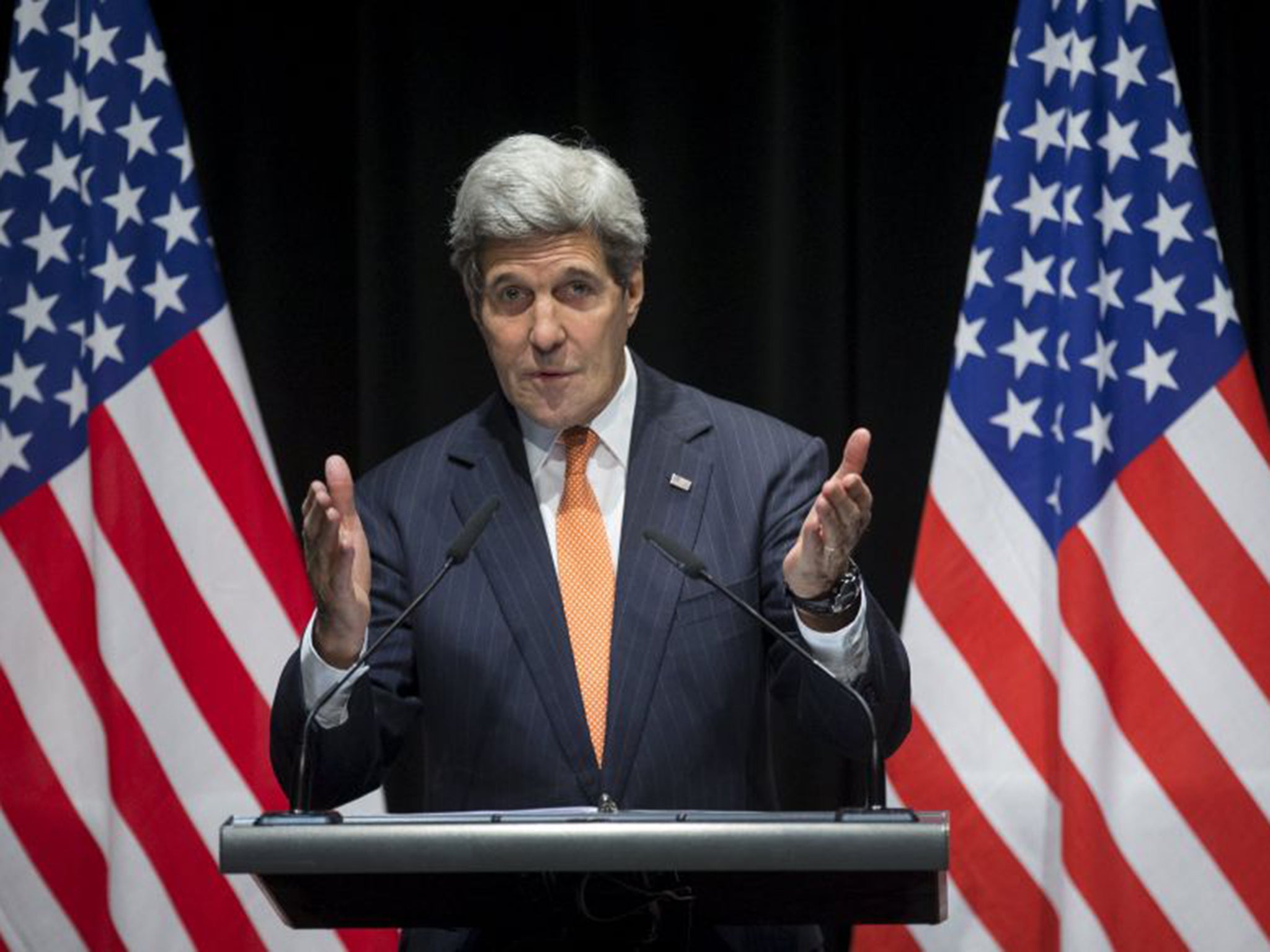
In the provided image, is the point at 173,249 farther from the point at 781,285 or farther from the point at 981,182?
the point at 981,182

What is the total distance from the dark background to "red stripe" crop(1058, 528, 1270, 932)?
46cm

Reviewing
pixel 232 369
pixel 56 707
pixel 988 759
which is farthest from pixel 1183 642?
pixel 56 707

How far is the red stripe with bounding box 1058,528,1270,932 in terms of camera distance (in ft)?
11.1

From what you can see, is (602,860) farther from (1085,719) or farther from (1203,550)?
(1203,550)

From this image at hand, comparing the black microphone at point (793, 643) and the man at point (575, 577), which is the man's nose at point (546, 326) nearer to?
the man at point (575, 577)

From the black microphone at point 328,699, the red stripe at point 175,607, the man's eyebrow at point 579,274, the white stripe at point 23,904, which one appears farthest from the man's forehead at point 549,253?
the white stripe at point 23,904

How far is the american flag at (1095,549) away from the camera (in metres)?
3.40

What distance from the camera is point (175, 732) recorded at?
356 cm

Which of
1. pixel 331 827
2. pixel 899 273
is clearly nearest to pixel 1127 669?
pixel 899 273

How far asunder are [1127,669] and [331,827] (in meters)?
2.14

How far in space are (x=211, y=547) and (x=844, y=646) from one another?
188cm

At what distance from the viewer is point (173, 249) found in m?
3.65

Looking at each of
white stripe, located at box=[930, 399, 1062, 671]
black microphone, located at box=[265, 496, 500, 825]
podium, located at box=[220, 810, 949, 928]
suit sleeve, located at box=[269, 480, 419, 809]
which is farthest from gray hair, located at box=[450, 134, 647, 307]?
white stripe, located at box=[930, 399, 1062, 671]

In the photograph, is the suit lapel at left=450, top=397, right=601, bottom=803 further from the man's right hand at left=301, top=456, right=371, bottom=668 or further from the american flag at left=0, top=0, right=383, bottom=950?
the american flag at left=0, top=0, right=383, bottom=950
